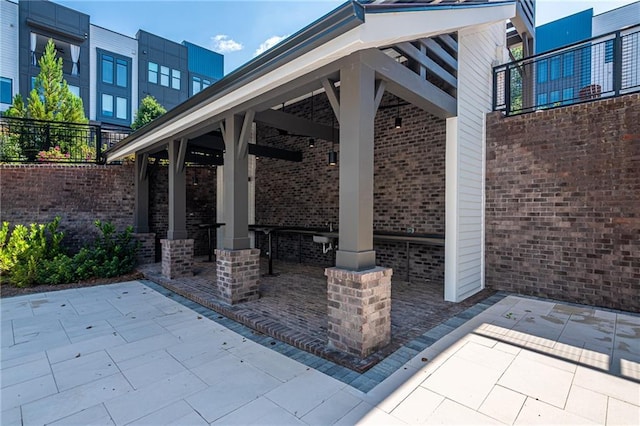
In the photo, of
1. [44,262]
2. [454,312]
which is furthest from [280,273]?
[44,262]

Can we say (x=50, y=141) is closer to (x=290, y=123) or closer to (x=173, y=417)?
(x=290, y=123)

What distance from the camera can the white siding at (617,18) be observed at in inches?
447

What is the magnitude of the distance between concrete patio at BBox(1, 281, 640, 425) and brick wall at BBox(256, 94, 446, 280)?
220cm

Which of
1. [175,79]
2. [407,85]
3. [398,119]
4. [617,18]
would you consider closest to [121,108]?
[175,79]

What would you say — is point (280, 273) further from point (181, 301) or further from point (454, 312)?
point (454, 312)

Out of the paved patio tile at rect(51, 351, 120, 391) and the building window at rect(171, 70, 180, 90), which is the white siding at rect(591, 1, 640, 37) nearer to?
the paved patio tile at rect(51, 351, 120, 391)

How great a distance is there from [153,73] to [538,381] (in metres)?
22.9

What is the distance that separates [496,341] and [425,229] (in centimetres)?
278

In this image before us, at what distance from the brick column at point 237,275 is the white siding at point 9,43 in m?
16.9

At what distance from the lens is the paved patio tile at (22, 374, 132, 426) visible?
2.20 m

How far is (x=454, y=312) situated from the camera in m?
4.26

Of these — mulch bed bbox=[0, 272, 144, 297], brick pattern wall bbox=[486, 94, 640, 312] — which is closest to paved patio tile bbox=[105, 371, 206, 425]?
mulch bed bbox=[0, 272, 144, 297]

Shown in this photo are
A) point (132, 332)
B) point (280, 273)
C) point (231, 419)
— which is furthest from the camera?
point (280, 273)

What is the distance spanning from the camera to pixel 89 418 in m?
2.16
